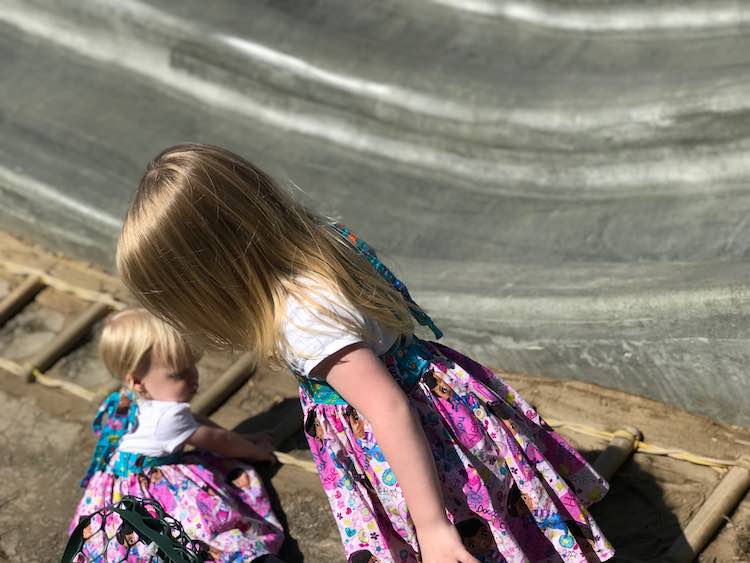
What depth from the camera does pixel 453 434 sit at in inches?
74.0

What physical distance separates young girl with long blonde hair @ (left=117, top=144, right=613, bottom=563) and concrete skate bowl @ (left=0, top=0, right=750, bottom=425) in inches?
26.4

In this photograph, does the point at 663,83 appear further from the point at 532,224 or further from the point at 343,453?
the point at 343,453

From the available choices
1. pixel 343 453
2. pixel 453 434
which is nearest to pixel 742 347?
pixel 453 434

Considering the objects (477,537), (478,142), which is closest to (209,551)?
(477,537)

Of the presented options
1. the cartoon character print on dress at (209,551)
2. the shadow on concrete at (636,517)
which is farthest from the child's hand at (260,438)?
the shadow on concrete at (636,517)

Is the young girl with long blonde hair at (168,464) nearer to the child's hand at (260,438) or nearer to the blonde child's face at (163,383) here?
the blonde child's face at (163,383)

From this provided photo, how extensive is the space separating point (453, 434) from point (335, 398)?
0.22 meters

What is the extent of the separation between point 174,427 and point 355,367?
35.8 inches

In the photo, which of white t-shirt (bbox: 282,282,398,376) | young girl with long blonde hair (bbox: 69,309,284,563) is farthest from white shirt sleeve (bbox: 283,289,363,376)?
young girl with long blonde hair (bbox: 69,309,284,563)

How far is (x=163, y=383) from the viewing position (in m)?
2.46

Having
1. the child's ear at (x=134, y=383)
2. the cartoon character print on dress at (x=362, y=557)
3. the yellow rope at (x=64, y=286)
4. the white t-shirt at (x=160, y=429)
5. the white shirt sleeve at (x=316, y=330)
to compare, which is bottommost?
→ the yellow rope at (x=64, y=286)

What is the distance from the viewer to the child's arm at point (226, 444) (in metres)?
2.51

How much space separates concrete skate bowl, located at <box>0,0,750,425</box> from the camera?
2635 mm

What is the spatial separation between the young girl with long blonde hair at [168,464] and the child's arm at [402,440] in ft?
2.50
